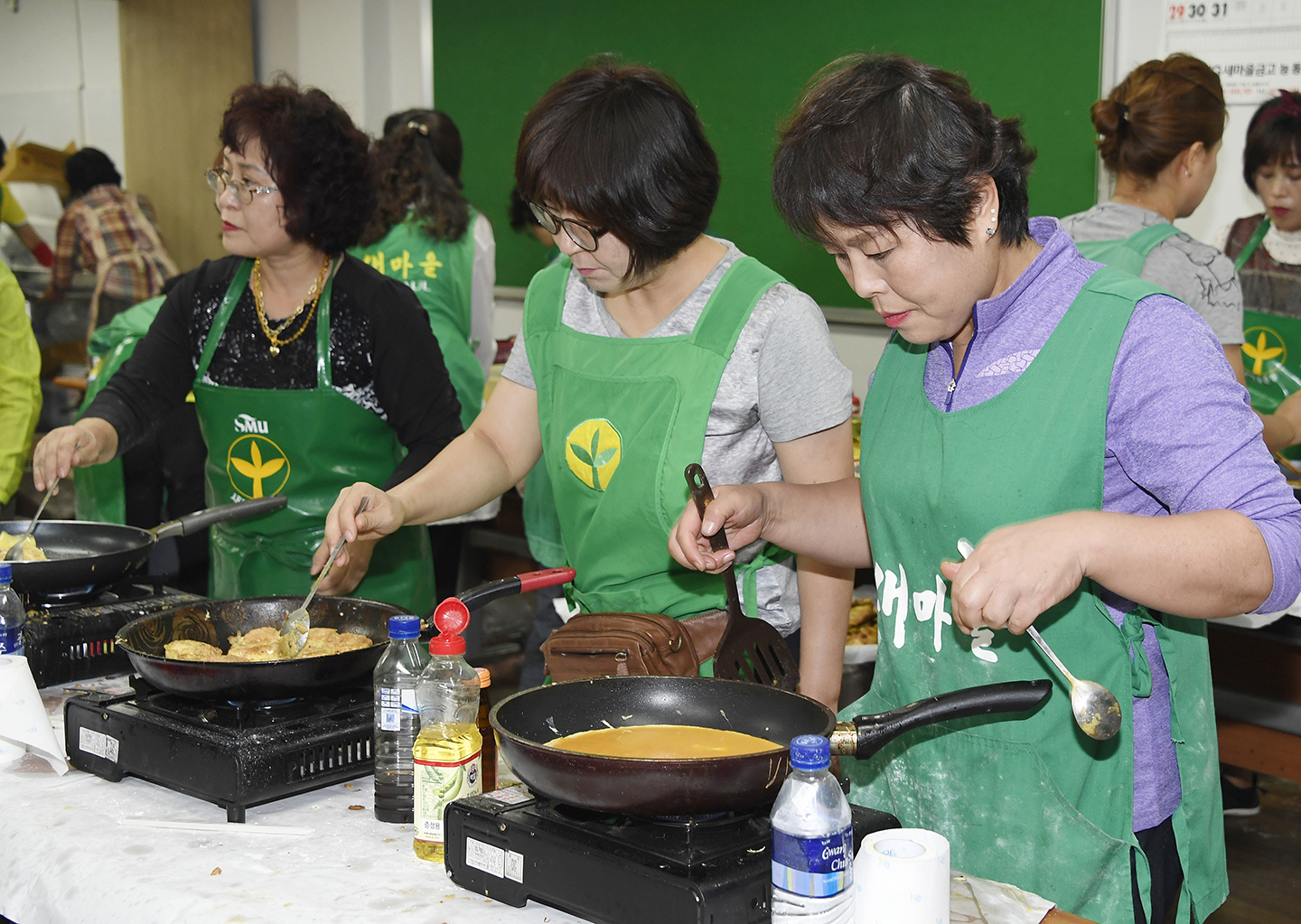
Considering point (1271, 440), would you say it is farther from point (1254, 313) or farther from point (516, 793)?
point (516, 793)

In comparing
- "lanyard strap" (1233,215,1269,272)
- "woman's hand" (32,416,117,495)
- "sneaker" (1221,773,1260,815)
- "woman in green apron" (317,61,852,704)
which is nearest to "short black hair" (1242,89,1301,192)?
"lanyard strap" (1233,215,1269,272)

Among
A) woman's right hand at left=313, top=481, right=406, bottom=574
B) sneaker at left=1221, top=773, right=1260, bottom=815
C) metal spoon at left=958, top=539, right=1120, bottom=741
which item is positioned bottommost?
sneaker at left=1221, top=773, right=1260, bottom=815

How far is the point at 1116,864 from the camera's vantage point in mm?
1438

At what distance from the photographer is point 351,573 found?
8.08ft

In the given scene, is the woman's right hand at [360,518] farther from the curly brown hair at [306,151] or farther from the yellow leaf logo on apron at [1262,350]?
the yellow leaf logo on apron at [1262,350]

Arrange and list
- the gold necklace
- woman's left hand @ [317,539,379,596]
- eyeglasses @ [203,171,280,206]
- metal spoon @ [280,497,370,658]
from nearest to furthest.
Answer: metal spoon @ [280,497,370,658] < woman's left hand @ [317,539,379,596] < eyeglasses @ [203,171,280,206] < the gold necklace

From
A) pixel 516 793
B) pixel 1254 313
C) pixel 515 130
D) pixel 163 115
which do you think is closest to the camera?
pixel 516 793

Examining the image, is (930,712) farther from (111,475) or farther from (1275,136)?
(1275,136)

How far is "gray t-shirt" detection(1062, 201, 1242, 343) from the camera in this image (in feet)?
9.56

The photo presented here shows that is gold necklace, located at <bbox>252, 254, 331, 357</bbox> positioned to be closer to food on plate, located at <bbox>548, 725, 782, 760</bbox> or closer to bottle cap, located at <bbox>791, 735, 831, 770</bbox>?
food on plate, located at <bbox>548, 725, 782, 760</bbox>

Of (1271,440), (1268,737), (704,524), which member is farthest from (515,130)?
(704,524)

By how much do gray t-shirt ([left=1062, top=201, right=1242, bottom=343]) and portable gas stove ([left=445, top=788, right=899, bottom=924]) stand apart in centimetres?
206

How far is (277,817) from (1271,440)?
266 cm

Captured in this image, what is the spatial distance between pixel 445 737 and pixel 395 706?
0.13 metres
